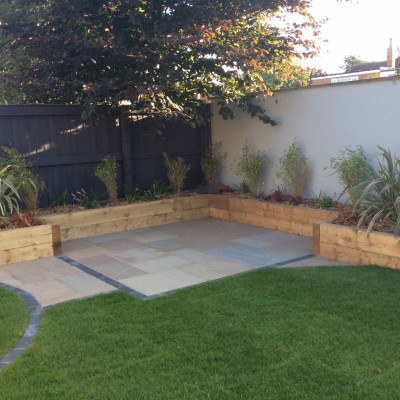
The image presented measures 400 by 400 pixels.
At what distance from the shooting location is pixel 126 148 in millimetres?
8797

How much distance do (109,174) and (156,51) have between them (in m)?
2.08

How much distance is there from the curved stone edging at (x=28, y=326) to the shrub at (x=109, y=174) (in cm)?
302

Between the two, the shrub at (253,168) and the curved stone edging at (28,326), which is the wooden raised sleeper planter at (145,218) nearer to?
the shrub at (253,168)

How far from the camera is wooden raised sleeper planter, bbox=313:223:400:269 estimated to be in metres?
5.35

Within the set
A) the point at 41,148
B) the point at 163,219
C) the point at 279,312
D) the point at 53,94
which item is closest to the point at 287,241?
the point at 163,219

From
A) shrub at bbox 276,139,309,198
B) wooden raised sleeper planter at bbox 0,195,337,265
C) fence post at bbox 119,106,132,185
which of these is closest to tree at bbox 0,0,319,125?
fence post at bbox 119,106,132,185

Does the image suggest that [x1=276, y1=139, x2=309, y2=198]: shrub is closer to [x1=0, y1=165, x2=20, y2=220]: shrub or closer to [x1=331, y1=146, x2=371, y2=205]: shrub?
[x1=331, y1=146, x2=371, y2=205]: shrub

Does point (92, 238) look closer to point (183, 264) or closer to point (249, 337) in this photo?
point (183, 264)

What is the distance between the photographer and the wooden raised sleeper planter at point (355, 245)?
535 cm

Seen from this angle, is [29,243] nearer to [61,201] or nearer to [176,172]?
[61,201]

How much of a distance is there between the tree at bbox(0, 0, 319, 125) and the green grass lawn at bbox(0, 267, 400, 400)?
3.75 m

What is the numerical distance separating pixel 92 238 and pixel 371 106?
14.7 ft

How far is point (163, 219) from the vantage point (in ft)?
28.0

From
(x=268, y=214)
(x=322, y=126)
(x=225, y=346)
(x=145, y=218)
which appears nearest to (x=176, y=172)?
(x=145, y=218)
